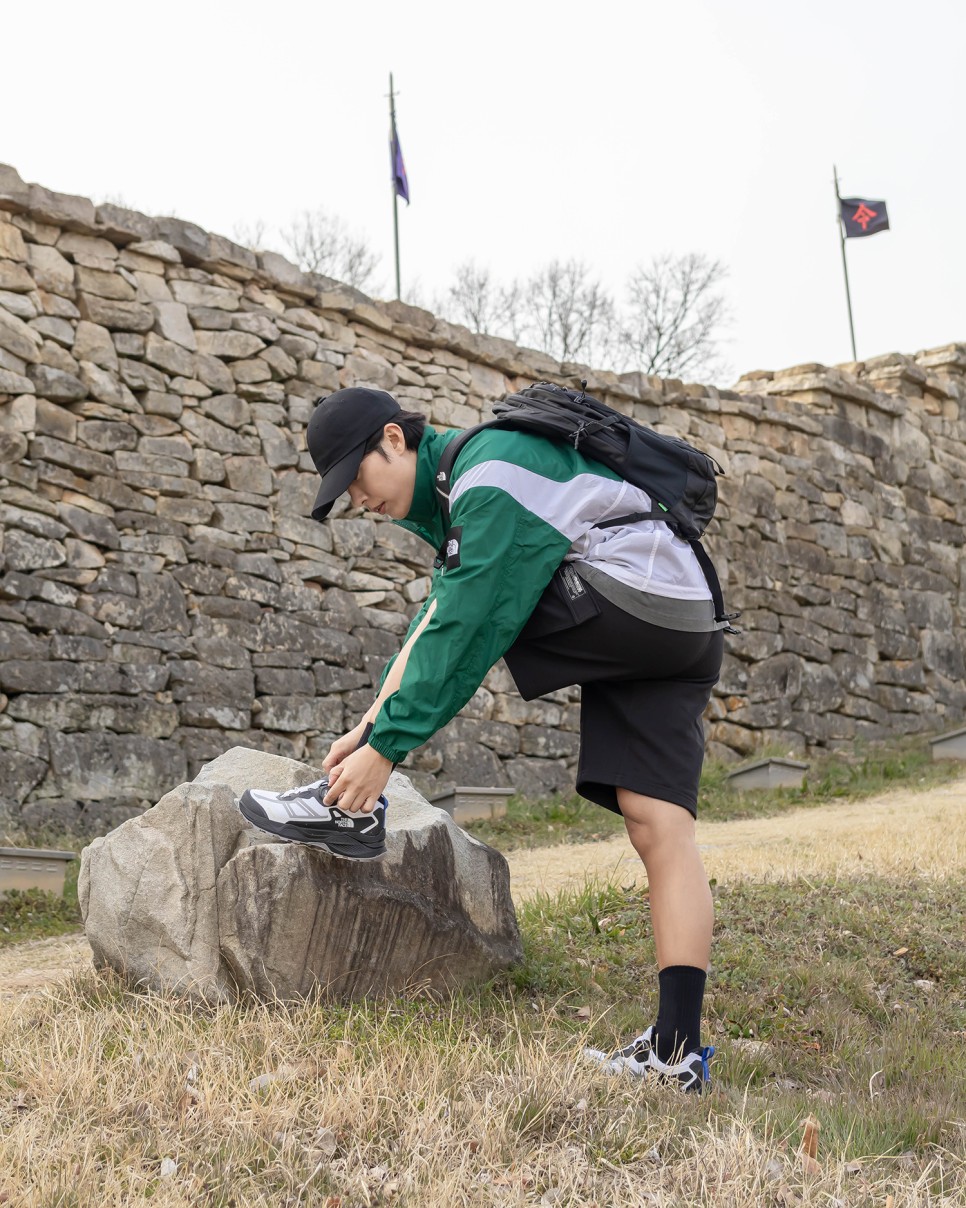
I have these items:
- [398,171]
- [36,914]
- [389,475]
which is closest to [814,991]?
[389,475]

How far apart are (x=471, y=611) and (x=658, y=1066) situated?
3.37 feet

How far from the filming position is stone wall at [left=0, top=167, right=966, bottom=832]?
6.76 metres

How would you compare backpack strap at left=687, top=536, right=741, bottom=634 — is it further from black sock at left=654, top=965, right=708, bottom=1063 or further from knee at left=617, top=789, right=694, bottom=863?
black sock at left=654, top=965, right=708, bottom=1063

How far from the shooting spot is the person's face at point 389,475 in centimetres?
291

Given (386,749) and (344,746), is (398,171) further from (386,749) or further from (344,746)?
(386,749)

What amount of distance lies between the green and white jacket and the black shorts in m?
0.06

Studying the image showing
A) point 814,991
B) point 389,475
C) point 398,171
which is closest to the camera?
point 389,475

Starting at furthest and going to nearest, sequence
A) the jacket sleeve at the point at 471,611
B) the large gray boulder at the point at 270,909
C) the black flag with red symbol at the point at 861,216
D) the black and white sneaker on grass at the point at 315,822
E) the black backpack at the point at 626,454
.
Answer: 1. the black flag with red symbol at the point at 861,216
2. the large gray boulder at the point at 270,909
3. the black and white sneaker on grass at the point at 315,822
4. the black backpack at the point at 626,454
5. the jacket sleeve at the point at 471,611

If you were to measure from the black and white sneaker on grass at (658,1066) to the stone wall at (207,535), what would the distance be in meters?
4.43

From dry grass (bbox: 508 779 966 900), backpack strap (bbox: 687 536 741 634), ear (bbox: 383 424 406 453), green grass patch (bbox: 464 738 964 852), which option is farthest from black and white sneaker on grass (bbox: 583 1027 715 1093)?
green grass patch (bbox: 464 738 964 852)

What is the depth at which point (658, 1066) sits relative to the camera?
265cm

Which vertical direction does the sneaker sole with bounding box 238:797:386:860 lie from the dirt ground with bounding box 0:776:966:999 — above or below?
above

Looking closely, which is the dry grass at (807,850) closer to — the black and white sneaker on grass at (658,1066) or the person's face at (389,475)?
the black and white sneaker on grass at (658,1066)

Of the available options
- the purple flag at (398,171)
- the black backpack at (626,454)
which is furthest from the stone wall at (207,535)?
the black backpack at (626,454)
